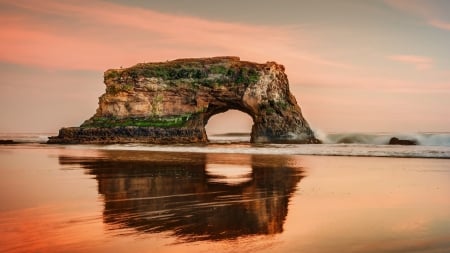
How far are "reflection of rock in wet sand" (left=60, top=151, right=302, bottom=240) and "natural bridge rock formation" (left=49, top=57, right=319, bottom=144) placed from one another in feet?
120

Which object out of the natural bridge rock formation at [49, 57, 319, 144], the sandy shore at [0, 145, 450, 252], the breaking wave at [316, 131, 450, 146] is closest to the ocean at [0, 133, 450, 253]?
the sandy shore at [0, 145, 450, 252]

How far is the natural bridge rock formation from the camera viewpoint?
166 feet

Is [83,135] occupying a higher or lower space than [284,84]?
lower

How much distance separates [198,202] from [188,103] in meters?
44.9

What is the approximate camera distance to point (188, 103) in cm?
5319

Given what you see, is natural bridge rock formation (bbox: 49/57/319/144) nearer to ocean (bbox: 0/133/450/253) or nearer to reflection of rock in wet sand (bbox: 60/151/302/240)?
reflection of rock in wet sand (bbox: 60/151/302/240)

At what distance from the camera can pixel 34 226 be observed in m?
6.30

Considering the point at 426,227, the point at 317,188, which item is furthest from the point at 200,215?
the point at 317,188

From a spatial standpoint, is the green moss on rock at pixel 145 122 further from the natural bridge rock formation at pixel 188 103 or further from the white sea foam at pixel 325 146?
the white sea foam at pixel 325 146

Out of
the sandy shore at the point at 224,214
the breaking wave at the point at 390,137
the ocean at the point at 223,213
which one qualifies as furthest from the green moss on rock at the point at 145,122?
the sandy shore at the point at 224,214

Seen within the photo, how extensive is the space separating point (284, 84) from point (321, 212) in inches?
1848

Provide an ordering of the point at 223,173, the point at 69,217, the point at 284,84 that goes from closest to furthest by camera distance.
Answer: the point at 69,217, the point at 223,173, the point at 284,84

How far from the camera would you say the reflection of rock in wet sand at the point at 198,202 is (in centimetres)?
636

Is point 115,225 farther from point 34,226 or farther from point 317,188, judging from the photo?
point 317,188
